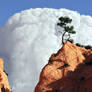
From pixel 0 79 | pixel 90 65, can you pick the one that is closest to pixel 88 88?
pixel 90 65

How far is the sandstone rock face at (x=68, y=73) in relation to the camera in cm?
6259

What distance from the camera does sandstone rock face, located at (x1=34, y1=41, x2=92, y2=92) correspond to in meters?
62.6

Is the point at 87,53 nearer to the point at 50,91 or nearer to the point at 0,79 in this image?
the point at 50,91

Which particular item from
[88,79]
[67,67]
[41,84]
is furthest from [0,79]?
[88,79]

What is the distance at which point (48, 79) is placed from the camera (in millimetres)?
64375

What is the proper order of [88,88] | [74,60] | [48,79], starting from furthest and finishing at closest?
[74,60] → [48,79] → [88,88]

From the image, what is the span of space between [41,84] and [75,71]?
8480mm

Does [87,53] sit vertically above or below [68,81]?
above

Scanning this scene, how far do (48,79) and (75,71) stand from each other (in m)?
6.68

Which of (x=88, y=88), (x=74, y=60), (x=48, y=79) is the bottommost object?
(x=88, y=88)

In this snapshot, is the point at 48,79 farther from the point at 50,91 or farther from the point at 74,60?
the point at 74,60

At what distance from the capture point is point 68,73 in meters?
65.1

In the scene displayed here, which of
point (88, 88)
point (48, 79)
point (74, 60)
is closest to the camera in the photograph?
point (88, 88)

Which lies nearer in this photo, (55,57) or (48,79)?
(48,79)
